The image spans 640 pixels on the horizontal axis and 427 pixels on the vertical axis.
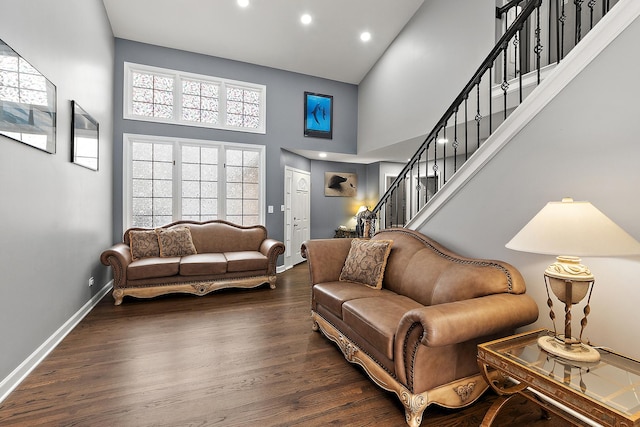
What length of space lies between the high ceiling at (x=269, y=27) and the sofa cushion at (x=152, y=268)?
3418mm

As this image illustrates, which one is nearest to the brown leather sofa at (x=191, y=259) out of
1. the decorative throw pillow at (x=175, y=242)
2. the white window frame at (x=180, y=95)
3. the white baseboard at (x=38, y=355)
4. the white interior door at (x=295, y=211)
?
the decorative throw pillow at (x=175, y=242)

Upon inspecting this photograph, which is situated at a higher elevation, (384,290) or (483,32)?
(483,32)

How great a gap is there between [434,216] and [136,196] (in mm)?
4412

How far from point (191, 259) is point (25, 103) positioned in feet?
8.27

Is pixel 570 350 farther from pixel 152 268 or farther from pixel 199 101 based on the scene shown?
pixel 199 101

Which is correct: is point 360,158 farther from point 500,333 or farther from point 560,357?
point 560,357

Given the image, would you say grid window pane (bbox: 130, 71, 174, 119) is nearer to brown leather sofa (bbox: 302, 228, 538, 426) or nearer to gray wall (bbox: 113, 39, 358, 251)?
gray wall (bbox: 113, 39, 358, 251)

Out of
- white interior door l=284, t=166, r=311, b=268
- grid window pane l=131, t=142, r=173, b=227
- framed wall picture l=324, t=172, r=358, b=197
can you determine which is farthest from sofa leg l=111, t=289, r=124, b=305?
framed wall picture l=324, t=172, r=358, b=197

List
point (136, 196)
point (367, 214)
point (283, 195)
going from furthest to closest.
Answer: point (283, 195)
point (136, 196)
point (367, 214)

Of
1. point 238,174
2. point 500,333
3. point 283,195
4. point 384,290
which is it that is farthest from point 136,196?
point 500,333

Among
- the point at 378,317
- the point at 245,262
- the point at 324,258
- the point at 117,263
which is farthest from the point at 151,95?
the point at 378,317

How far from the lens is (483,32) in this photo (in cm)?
364

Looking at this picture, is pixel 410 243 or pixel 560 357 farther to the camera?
pixel 410 243

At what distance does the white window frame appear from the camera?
4656mm
